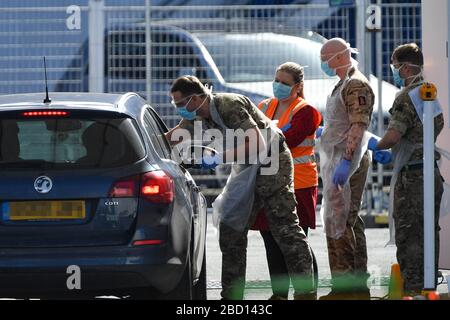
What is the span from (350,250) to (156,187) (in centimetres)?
235

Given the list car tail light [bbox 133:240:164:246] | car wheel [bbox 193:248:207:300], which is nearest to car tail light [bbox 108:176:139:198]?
car tail light [bbox 133:240:164:246]

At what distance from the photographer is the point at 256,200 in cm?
954

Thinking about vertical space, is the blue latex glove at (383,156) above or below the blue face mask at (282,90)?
below

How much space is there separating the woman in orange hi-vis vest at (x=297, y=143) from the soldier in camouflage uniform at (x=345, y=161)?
210 mm

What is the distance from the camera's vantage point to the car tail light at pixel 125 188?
775 centimetres

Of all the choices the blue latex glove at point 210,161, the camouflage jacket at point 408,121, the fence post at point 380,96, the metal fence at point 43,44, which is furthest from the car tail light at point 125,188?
the metal fence at point 43,44

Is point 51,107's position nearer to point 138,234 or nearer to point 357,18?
point 138,234

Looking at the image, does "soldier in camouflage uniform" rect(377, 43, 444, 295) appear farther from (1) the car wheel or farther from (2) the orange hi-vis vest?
(1) the car wheel

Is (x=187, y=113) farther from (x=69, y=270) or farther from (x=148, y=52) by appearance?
(x=148, y=52)

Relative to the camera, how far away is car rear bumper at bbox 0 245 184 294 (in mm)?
7680

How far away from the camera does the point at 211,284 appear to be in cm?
1125

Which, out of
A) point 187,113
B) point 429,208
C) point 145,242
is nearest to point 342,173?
point 187,113

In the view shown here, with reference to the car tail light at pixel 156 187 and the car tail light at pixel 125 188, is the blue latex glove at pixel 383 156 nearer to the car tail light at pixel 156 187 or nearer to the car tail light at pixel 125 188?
the car tail light at pixel 156 187
